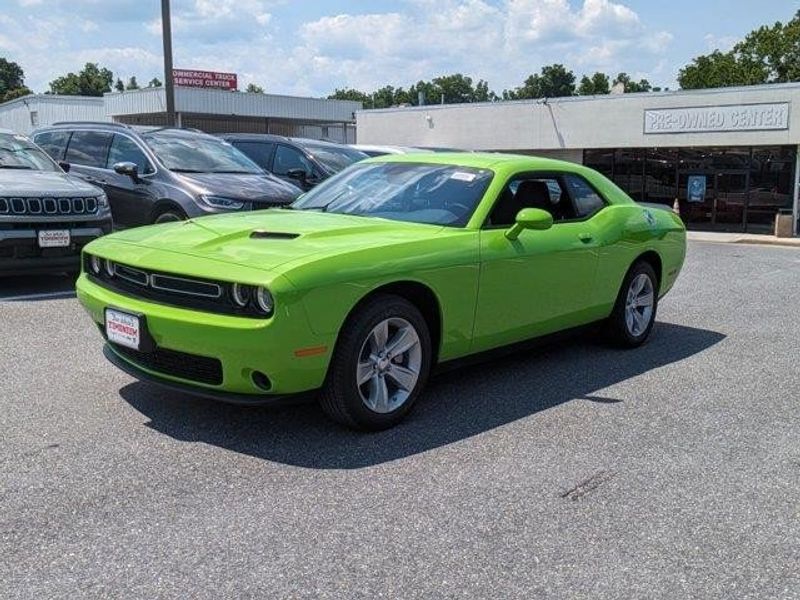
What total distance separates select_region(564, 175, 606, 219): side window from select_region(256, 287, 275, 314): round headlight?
2.95 meters

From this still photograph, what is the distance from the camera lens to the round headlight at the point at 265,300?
12.5ft

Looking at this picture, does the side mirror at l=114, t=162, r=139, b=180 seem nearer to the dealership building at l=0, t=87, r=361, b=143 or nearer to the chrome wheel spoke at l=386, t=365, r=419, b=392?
the chrome wheel spoke at l=386, t=365, r=419, b=392

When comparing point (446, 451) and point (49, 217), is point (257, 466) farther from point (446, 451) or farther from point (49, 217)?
point (49, 217)

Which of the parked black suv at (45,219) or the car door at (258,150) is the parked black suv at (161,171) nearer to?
the parked black suv at (45,219)

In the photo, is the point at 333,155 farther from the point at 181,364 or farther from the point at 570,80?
the point at 570,80

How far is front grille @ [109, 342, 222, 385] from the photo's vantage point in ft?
13.2

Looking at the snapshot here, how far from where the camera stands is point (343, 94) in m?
144

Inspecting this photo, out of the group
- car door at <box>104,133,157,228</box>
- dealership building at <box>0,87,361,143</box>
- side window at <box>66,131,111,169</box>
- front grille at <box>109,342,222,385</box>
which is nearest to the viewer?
front grille at <box>109,342,222,385</box>

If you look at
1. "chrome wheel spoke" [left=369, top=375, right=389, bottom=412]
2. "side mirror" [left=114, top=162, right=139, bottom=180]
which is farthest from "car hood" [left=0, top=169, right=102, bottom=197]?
"chrome wheel spoke" [left=369, top=375, right=389, bottom=412]

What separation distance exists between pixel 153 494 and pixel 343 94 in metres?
146

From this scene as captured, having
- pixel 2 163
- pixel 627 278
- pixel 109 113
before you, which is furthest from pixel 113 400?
pixel 109 113

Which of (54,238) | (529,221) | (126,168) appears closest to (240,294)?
(529,221)

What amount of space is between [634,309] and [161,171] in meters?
5.69

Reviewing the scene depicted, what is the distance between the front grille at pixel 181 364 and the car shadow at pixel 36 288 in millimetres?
4062
